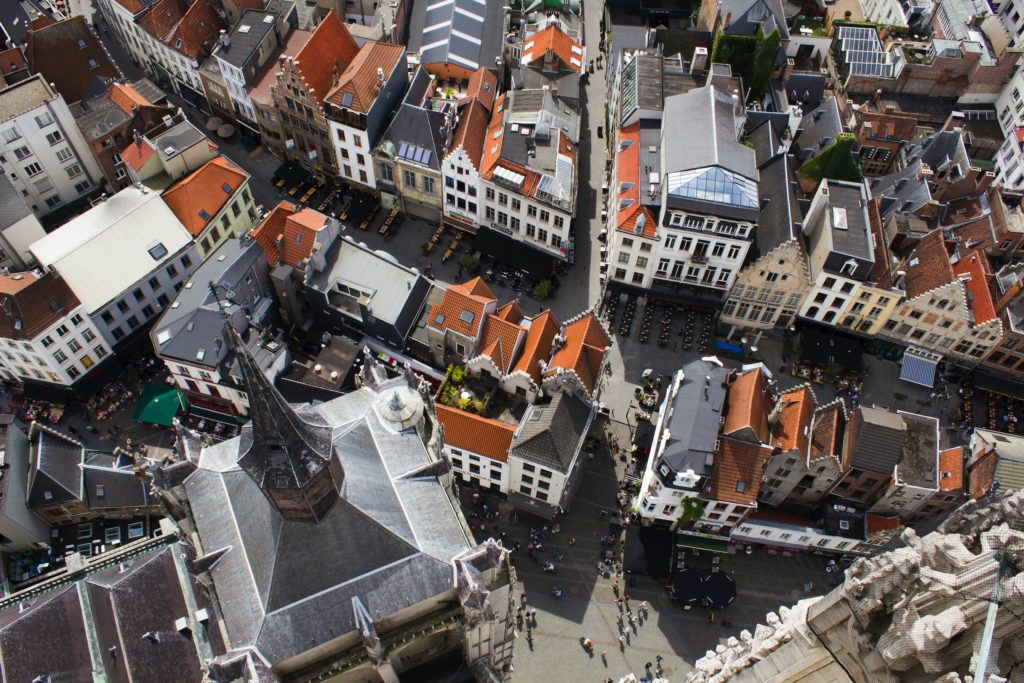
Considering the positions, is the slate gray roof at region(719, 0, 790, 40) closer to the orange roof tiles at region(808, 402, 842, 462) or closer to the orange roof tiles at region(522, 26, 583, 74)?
the orange roof tiles at region(522, 26, 583, 74)

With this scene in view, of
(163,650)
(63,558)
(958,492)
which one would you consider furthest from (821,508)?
(63,558)

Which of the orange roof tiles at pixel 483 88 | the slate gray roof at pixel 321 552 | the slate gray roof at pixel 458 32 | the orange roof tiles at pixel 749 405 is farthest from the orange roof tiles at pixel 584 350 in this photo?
the slate gray roof at pixel 458 32

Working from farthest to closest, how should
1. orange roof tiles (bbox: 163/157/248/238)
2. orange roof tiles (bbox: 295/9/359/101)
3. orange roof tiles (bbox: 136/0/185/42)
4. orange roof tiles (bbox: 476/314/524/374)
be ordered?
orange roof tiles (bbox: 136/0/185/42)
orange roof tiles (bbox: 295/9/359/101)
orange roof tiles (bbox: 163/157/248/238)
orange roof tiles (bbox: 476/314/524/374)

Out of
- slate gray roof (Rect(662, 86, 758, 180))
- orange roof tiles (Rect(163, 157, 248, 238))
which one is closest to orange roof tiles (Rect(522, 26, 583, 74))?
slate gray roof (Rect(662, 86, 758, 180))

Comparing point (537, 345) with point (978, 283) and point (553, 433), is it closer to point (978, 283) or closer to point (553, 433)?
point (553, 433)

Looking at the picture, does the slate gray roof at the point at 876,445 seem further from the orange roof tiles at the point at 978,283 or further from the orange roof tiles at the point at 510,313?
the orange roof tiles at the point at 510,313
